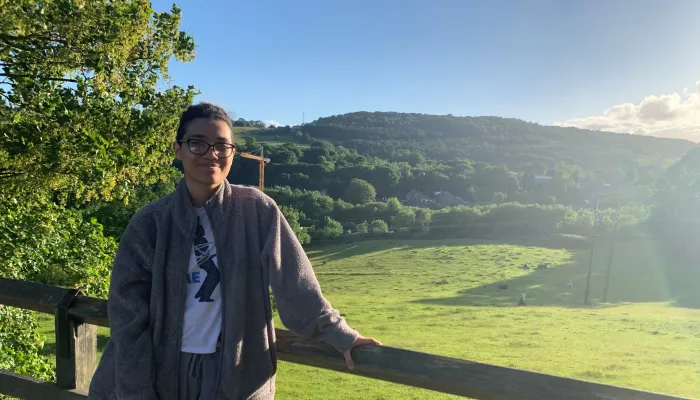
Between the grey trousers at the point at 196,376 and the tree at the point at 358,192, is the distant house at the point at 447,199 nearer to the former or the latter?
the tree at the point at 358,192

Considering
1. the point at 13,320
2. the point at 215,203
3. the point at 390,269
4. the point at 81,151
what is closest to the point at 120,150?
the point at 81,151

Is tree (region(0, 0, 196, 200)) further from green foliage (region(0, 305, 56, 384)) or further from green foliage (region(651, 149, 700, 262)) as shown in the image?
green foliage (region(651, 149, 700, 262))

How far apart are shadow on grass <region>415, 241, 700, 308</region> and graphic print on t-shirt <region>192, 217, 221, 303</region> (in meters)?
43.9

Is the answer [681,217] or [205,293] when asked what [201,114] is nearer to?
[205,293]

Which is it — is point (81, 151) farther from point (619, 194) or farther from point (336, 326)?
point (619, 194)

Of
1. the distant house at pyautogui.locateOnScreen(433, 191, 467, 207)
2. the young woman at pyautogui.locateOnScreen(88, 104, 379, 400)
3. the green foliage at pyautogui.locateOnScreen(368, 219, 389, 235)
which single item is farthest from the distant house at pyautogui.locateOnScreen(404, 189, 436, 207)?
the young woman at pyautogui.locateOnScreen(88, 104, 379, 400)

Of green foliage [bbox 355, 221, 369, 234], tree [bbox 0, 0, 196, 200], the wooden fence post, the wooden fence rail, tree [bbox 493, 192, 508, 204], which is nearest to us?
the wooden fence rail

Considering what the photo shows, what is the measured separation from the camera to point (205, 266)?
1881 millimetres

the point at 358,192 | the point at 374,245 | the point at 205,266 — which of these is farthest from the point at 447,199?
the point at 205,266

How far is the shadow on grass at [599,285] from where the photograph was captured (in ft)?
163

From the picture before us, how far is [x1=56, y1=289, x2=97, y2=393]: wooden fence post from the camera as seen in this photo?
2.39m

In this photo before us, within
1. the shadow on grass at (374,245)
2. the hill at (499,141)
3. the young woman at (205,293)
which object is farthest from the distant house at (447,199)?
the young woman at (205,293)

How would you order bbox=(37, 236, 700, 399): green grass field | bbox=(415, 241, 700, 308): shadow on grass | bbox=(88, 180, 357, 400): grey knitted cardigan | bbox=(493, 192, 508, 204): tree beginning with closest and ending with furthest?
bbox=(88, 180, 357, 400): grey knitted cardigan < bbox=(37, 236, 700, 399): green grass field < bbox=(415, 241, 700, 308): shadow on grass < bbox=(493, 192, 508, 204): tree

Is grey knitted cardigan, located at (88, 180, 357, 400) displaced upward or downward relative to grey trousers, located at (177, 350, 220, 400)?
upward
